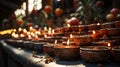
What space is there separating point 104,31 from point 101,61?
1.17 meters

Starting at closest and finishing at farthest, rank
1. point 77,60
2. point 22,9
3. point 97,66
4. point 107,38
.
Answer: point 97,66, point 77,60, point 107,38, point 22,9

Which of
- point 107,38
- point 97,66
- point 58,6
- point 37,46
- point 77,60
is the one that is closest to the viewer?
point 97,66

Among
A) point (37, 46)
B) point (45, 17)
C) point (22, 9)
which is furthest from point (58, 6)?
point (37, 46)

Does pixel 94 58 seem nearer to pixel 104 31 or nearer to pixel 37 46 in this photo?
pixel 104 31

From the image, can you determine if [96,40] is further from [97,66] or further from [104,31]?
[97,66]

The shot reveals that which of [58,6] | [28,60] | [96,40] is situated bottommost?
[28,60]

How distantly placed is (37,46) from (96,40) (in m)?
1.22

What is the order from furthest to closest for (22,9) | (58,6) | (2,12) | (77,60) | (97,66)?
(2,12) → (22,9) → (58,6) → (77,60) → (97,66)

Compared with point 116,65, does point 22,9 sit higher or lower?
higher

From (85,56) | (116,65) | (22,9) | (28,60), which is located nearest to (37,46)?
(28,60)

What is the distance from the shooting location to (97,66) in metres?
2.52

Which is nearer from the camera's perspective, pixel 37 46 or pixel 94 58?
pixel 94 58

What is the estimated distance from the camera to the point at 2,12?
27672 mm

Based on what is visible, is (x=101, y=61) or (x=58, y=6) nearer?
(x=101, y=61)
